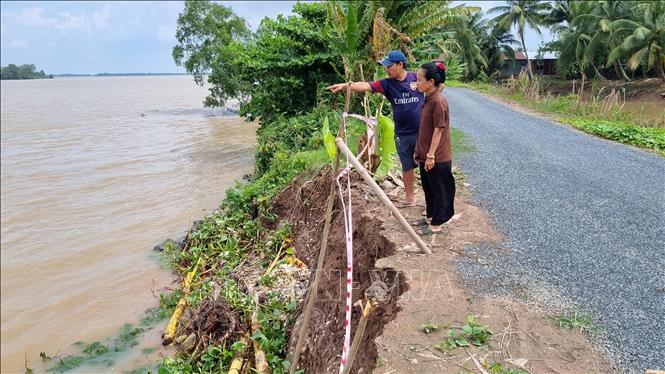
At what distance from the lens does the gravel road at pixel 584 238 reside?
329cm

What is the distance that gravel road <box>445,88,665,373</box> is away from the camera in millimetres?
3285

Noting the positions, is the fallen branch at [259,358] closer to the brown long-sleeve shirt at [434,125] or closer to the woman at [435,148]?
the woman at [435,148]

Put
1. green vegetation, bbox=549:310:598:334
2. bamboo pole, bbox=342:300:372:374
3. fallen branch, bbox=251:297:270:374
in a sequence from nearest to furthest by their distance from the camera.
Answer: bamboo pole, bbox=342:300:372:374, green vegetation, bbox=549:310:598:334, fallen branch, bbox=251:297:270:374

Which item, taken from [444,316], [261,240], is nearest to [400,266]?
[444,316]

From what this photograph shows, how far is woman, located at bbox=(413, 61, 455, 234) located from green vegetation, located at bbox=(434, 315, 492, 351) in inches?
61.9

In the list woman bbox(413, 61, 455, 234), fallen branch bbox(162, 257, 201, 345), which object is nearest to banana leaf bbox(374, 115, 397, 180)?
woman bbox(413, 61, 455, 234)

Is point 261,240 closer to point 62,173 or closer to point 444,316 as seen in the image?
point 444,316

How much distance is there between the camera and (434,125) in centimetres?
416

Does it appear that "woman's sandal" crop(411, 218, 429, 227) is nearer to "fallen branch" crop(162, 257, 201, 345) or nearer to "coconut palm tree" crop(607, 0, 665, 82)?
"fallen branch" crop(162, 257, 201, 345)

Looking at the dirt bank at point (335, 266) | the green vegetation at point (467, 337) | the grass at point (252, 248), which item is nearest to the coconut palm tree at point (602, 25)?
the grass at point (252, 248)

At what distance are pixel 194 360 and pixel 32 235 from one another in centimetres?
550

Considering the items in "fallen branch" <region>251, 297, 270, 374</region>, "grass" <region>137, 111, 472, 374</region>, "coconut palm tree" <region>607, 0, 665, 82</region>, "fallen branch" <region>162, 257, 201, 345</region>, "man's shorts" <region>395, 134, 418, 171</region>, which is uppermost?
"coconut palm tree" <region>607, 0, 665, 82</region>

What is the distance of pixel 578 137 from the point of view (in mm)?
10711

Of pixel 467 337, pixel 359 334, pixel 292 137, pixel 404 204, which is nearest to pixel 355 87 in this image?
pixel 404 204
